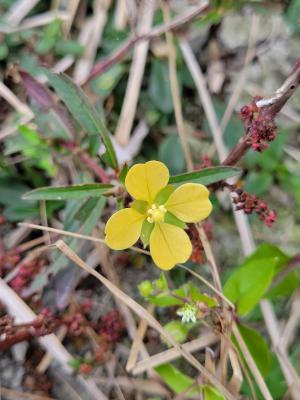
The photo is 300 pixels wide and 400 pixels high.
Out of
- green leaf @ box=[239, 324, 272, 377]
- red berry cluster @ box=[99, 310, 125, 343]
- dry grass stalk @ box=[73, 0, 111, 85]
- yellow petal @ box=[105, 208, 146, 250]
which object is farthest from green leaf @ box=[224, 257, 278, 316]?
dry grass stalk @ box=[73, 0, 111, 85]

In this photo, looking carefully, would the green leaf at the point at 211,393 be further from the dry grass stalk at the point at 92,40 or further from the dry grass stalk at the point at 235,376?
the dry grass stalk at the point at 92,40

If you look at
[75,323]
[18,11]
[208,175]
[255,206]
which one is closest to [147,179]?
[208,175]

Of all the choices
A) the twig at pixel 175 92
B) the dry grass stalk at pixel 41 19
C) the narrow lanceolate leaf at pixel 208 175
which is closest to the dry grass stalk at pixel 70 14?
the dry grass stalk at pixel 41 19

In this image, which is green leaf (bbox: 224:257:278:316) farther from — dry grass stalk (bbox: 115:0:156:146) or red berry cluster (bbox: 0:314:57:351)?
dry grass stalk (bbox: 115:0:156:146)

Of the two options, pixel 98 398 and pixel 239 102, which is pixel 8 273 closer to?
pixel 98 398

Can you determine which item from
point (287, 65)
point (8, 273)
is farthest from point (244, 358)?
point (287, 65)

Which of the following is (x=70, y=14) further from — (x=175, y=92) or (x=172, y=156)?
(x=172, y=156)

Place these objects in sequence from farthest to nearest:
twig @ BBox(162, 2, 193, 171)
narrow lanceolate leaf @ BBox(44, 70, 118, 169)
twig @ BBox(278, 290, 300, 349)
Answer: twig @ BBox(162, 2, 193, 171) < twig @ BBox(278, 290, 300, 349) < narrow lanceolate leaf @ BBox(44, 70, 118, 169)
